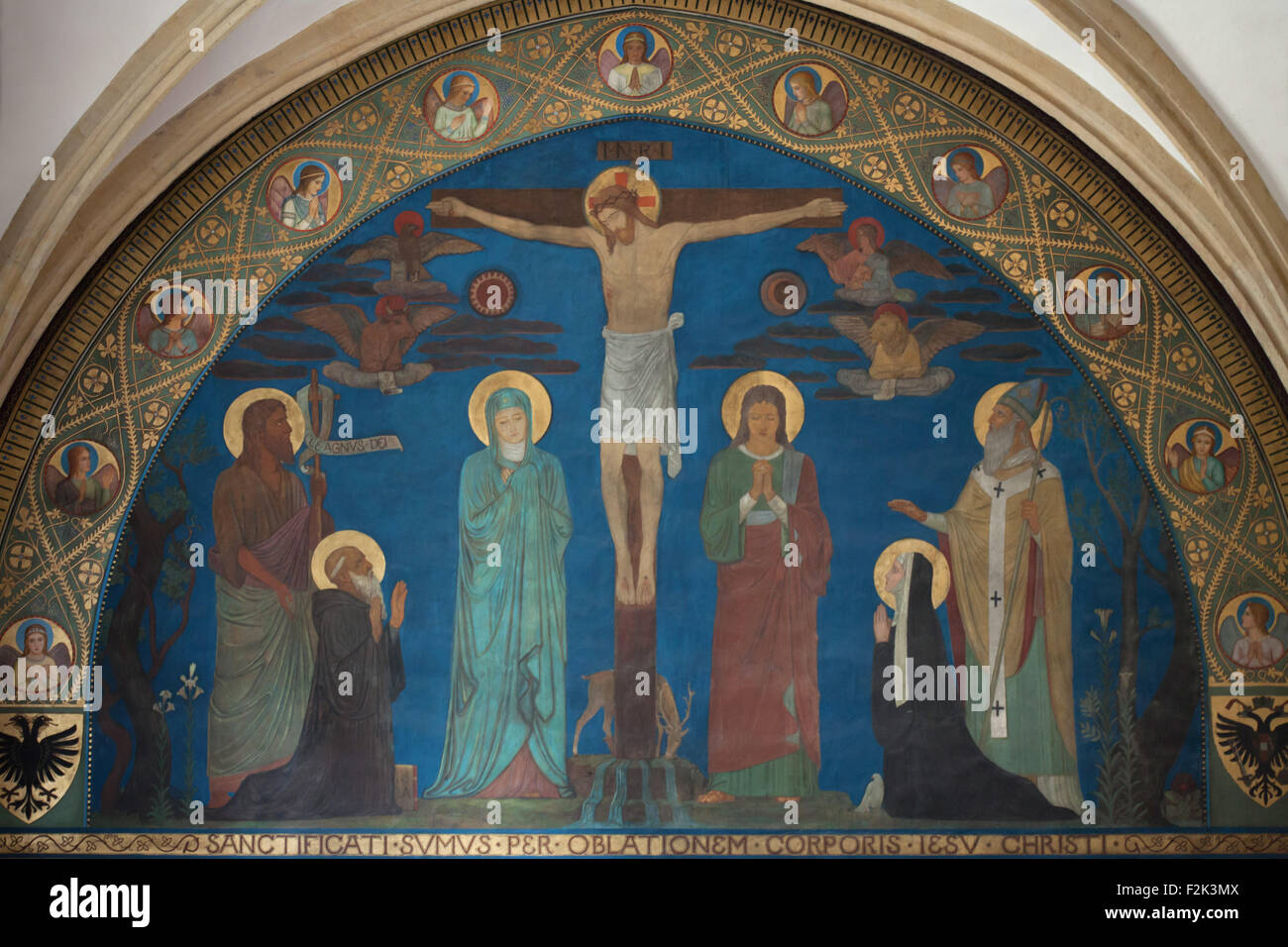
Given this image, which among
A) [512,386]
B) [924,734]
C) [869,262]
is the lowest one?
[924,734]

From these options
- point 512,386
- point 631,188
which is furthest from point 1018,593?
point 631,188

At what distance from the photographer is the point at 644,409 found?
10219mm

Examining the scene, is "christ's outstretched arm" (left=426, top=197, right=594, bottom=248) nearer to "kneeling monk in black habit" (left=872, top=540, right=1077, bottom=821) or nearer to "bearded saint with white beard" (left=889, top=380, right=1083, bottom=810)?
"bearded saint with white beard" (left=889, top=380, right=1083, bottom=810)

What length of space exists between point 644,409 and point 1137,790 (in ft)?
12.5

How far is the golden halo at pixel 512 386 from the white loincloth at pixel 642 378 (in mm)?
365

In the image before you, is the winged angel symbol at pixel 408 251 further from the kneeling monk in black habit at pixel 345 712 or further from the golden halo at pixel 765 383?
the golden halo at pixel 765 383

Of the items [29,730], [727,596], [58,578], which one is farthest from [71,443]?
[727,596]

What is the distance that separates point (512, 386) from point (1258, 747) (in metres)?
5.10

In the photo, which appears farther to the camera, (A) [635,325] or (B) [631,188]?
(B) [631,188]

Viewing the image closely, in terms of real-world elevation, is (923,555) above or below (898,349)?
below

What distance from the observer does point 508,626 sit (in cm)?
1008

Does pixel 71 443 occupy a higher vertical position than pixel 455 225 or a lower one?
lower

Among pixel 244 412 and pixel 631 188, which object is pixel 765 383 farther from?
pixel 244 412

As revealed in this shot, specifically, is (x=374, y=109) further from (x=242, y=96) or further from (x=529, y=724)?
(x=529, y=724)
